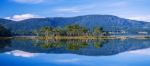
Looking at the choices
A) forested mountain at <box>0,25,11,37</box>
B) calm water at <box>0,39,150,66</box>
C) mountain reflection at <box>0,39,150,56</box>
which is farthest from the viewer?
forested mountain at <box>0,25,11,37</box>

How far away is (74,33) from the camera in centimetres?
10762

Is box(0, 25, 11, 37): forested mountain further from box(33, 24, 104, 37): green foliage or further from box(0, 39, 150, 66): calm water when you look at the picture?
box(0, 39, 150, 66): calm water

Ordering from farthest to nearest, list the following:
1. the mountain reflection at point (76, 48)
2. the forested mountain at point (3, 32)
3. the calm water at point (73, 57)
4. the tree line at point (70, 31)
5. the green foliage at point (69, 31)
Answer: the tree line at point (70, 31) < the green foliage at point (69, 31) < the forested mountain at point (3, 32) < the mountain reflection at point (76, 48) < the calm water at point (73, 57)

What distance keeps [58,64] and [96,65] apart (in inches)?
101

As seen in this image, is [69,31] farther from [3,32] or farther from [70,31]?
[3,32]

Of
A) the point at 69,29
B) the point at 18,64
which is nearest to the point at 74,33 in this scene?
the point at 69,29

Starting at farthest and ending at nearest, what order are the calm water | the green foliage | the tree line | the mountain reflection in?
the tree line
the green foliage
the mountain reflection
the calm water

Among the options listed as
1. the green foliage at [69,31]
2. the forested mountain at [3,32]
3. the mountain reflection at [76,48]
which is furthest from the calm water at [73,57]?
the green foliage at [69,31]

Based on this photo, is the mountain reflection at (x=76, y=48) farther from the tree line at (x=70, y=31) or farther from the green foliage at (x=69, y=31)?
the tree line at (x=70, y=31)

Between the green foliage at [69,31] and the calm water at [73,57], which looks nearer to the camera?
the calm water at [73,57]

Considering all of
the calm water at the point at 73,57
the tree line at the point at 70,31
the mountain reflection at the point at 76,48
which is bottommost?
the tree line at the point at 70,31

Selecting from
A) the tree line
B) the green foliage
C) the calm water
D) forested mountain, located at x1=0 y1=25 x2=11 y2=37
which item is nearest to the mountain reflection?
the calm water

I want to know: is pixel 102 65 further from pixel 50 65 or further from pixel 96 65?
pixel 50 65

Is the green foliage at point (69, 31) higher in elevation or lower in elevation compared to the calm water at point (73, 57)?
lower
